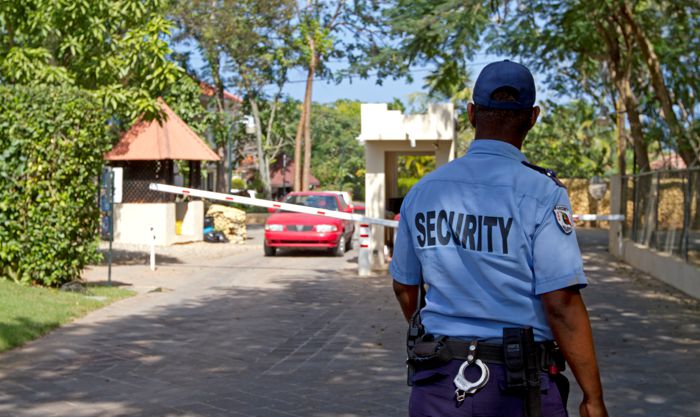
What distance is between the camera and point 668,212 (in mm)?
18406

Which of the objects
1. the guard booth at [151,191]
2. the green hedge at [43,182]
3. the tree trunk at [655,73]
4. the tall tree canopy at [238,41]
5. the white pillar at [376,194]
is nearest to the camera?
the green hedge at [43,182]

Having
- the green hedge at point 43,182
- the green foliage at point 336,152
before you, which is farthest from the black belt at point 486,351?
the green foliage at point 336,152

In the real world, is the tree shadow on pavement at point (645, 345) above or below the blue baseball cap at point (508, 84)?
below

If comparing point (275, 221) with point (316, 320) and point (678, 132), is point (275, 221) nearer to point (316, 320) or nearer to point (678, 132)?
point (678, 132)

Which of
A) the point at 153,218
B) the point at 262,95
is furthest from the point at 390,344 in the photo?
the point at 262,95

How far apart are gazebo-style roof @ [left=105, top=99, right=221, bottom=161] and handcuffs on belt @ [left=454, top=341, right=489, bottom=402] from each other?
25.0 metres

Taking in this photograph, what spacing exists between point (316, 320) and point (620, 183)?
1380 centimetres

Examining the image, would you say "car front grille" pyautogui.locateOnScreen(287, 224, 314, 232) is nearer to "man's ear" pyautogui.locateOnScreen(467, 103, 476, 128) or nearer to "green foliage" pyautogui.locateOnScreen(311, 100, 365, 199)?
"man's ear" pyautogui.locateOnScreen(467, 103, 476, 128)

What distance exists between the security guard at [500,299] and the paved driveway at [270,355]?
419cm

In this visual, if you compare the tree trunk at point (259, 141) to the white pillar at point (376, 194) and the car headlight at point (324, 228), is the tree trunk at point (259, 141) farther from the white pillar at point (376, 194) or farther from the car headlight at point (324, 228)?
the white pillar at point (376, 194)

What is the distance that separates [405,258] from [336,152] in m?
80.9

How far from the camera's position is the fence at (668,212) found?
1666 centimetres

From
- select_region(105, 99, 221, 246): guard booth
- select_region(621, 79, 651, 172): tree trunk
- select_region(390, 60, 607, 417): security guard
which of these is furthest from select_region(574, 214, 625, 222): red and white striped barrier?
select_region(390, 60, 607, 417): security guard

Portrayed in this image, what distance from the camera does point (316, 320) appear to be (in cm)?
1286
